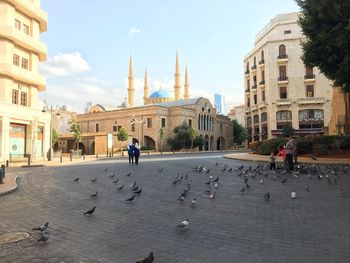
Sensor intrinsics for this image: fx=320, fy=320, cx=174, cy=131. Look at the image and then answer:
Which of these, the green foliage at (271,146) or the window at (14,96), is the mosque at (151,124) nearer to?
the window at (14,96)

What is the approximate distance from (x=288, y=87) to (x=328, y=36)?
144 ft

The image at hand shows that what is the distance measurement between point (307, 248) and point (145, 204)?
167 inches

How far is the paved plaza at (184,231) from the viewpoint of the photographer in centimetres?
436

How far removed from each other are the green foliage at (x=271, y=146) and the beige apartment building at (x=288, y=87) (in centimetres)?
3368

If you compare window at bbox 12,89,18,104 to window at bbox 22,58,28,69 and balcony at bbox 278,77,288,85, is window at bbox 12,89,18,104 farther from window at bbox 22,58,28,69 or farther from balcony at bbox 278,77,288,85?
balcony at bbox 278,77,288,85

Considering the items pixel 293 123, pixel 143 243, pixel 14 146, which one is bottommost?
pixel 143 243

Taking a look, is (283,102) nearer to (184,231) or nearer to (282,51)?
(282,51)

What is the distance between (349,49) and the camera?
15656 millimetres

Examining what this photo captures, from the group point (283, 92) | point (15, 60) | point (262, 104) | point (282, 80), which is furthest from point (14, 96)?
point (283, 92)

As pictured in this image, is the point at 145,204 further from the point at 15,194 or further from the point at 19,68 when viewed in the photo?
the point at 19,68

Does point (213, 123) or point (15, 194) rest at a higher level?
point (213, 123)

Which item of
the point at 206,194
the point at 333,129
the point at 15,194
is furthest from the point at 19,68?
the point at 333,129

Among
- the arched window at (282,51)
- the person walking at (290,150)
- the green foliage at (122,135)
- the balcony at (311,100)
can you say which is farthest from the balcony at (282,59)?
the person walking at (290,150)

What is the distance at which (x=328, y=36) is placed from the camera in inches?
655
